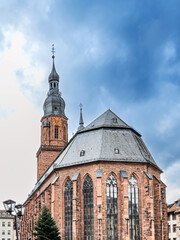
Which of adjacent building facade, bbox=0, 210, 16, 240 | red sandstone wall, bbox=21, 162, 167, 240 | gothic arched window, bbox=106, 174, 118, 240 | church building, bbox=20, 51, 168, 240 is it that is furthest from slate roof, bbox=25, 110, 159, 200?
adjacent building facade, bbox=0, 210, 16, 240

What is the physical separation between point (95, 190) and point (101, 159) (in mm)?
3681

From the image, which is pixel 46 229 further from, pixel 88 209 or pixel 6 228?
pixel 6 228

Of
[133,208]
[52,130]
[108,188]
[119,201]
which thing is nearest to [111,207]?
[119,201]

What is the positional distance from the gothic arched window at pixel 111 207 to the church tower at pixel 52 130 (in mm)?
34995

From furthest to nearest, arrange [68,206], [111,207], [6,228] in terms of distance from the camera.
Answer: [6,228] → [68,206] → [111,207]

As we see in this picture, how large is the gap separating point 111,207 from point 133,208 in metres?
2.72

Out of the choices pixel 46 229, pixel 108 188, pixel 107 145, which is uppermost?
pixel 107 145

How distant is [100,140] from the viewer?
5294cm

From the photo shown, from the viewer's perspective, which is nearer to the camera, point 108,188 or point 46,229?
point 46,229

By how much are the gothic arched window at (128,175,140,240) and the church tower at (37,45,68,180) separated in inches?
1378

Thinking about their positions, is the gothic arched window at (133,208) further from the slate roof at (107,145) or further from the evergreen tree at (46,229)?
the evergreen tree at (46,229)

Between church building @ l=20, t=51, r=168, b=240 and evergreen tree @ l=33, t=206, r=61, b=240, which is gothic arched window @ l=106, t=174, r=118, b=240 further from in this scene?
evergreen tree @ l=33, t=206, r=61, b=240

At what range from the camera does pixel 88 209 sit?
161ft

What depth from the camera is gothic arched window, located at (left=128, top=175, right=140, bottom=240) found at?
1902 inches
